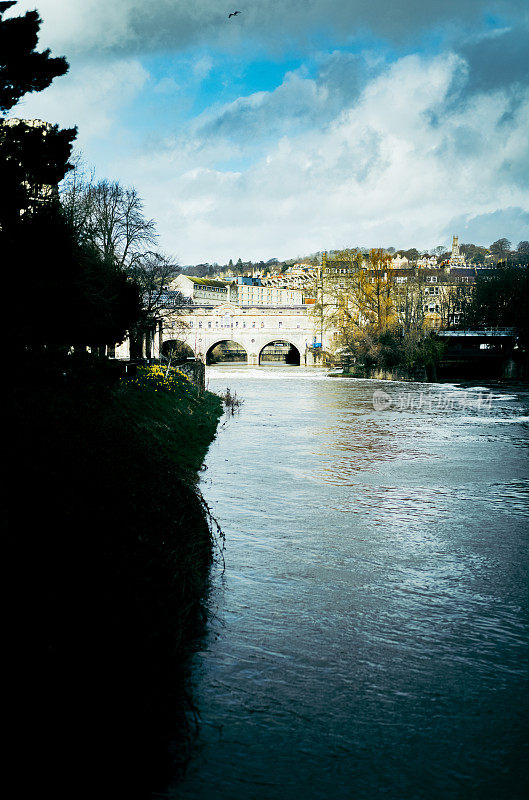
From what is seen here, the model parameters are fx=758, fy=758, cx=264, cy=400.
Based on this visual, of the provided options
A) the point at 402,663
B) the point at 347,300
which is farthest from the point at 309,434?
the point at 347,300

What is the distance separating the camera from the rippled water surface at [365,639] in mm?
4746

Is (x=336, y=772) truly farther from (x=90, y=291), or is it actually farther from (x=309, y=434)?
(x=90, y=291)

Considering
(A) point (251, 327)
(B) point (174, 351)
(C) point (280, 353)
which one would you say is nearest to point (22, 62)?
(B) point (174, 351)

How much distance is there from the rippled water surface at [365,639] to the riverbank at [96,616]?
329 mm

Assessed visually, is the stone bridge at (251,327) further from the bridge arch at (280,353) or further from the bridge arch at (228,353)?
the bridge arch at (228,353)

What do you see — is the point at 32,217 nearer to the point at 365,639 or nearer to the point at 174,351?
the point at 365,639

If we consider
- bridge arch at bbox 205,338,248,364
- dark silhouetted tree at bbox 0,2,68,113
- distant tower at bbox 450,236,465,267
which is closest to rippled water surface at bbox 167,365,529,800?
dark silhouetted tree at bbox 0,2,68,113

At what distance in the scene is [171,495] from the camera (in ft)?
26.7

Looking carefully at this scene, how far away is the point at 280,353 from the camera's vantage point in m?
118

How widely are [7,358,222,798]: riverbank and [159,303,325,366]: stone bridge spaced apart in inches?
3108

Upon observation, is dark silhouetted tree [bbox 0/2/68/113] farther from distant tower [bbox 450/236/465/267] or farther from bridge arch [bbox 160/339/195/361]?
distant tower [bbox 450/236/465/267]

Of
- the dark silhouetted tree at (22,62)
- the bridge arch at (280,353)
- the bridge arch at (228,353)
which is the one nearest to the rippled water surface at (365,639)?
the dark silhouetted tree at (22,62)

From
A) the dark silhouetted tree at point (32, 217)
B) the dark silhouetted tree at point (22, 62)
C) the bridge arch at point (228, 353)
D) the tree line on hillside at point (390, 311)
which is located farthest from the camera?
the bridge arch at point (228, 353)

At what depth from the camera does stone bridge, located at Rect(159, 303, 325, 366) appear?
86.8 m
